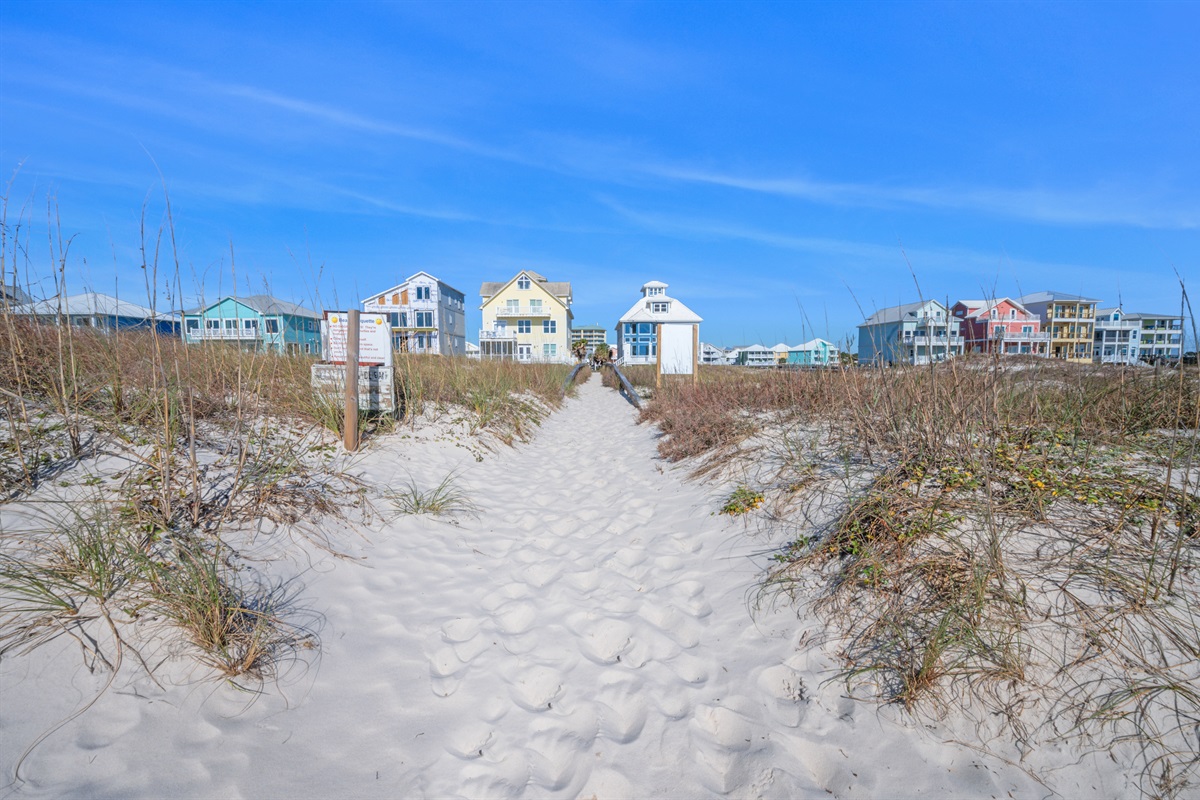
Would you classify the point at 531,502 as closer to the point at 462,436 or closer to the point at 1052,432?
the point at 462,436

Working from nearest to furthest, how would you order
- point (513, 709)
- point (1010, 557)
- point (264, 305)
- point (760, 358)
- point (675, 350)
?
point (513, 709)
point (1010, 557)
point (264, 305)
point (675, 350)
point (760, 358)

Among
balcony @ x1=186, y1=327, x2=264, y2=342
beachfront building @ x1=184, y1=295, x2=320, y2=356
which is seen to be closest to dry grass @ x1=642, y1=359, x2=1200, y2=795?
beachfront building @ x1=184, y1=295, x2=320, y2=356

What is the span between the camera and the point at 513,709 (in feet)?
7.87

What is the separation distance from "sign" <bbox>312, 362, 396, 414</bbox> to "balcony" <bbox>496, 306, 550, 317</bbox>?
38080 millimetres

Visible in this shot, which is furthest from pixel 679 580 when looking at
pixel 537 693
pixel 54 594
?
pixel 54 594

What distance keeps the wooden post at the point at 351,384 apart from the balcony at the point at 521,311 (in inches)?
1516

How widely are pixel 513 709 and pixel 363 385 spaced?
16.5 ft

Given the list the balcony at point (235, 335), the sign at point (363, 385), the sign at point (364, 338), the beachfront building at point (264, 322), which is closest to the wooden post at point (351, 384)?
the sign at point (364, 338)

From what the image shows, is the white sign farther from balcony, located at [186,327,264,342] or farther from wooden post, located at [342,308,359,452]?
balcony, located at [186,327,264,342]

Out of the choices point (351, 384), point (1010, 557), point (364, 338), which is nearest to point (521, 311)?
point (364, 338)

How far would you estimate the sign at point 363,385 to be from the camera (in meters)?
6.36

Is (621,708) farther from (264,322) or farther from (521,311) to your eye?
(521,311)

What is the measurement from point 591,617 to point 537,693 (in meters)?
0.75

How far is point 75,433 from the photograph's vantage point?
3.74 meters
